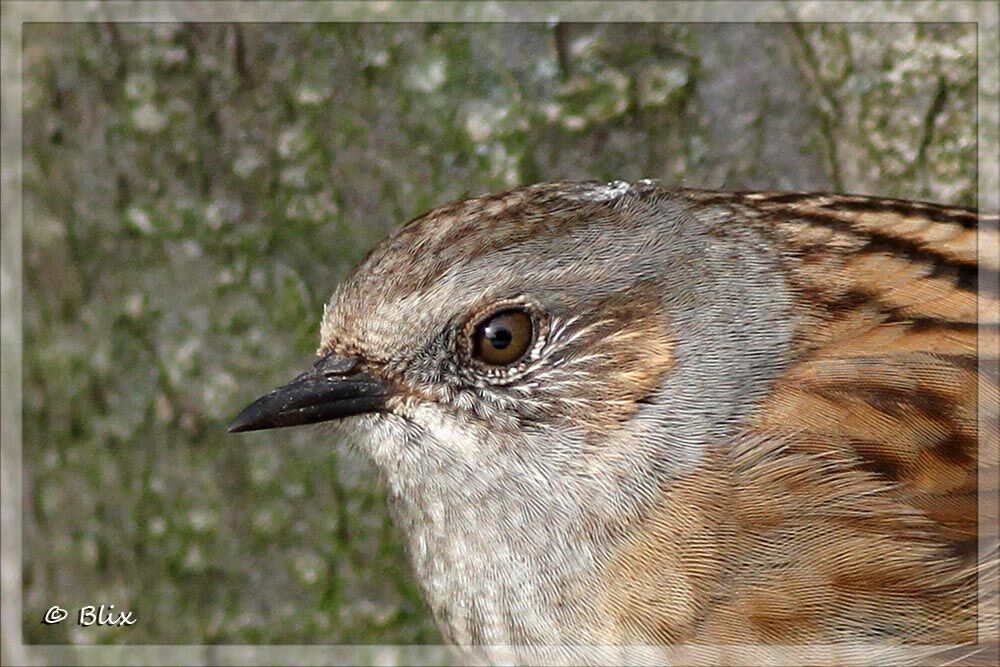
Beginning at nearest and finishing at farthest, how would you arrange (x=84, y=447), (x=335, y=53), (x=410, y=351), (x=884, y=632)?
(x=884, y=632)
(x=410, y=351)
(x=335, y=53)
(x=84, y=447)

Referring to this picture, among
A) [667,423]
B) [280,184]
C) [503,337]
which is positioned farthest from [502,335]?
[280,184]

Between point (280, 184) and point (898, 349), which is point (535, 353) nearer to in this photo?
point (898, 349)

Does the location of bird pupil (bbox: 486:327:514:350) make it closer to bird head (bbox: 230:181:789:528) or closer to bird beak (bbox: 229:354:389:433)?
bird head (bbox: 230:181:789:528)

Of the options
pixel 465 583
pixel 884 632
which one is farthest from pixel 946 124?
pixel 465 583

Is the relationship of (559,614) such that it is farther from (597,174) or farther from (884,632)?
(597,174)

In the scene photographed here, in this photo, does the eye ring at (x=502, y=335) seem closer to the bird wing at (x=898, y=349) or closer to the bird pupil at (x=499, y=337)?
the bird pupil at (x=499, y=337)

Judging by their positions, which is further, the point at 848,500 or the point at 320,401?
the point at 320,401
